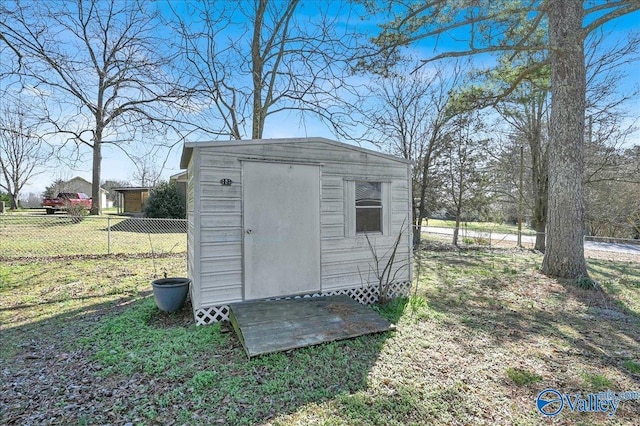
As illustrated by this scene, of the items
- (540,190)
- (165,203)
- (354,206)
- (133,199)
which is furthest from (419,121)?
(133,199)

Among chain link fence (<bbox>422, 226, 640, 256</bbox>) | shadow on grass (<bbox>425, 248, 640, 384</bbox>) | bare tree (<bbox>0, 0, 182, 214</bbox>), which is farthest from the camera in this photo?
chain link fence (<bbox>422, 226, 640, 256</bbox>)

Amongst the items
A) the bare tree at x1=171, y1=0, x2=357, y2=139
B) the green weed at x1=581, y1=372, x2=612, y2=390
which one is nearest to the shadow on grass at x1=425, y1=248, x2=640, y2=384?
the green weed at x1=581, y1=372, x2=612, y2=390

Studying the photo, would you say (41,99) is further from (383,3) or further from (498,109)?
(498,109)

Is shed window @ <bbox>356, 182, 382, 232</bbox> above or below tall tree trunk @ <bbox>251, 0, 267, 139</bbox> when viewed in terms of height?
below

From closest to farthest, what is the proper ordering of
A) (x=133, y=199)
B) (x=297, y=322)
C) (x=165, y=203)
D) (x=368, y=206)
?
(x=297, y=322) < (x=368, y=206) < (x=165, y=203) < (x=133, y=199)

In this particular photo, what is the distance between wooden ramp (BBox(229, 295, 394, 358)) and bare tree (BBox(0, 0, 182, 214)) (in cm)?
434

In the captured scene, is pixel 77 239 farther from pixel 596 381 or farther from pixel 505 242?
pixel 505 242

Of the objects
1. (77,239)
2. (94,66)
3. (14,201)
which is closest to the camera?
(94,66)

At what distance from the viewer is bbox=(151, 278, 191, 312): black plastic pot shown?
13.8 feet

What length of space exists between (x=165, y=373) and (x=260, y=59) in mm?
6315

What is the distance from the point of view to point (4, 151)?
21734 mm

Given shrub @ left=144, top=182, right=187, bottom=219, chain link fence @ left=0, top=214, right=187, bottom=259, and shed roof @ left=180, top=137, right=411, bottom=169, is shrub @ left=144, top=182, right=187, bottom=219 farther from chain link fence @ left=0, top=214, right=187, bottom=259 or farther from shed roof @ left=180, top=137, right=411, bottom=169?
shed roof @ left=180, top=137, right=411, bottom=169

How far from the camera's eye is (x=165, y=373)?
2.81 m

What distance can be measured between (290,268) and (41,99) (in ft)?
17.1
